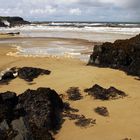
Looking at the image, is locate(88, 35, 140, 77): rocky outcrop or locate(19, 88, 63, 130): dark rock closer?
locate(19, 88, 63, 130): dark rock

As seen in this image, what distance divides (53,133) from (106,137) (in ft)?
4.08

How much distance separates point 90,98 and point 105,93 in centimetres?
55

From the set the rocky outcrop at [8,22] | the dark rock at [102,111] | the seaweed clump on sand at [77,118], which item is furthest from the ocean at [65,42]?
the rocky outcrop at [8,22]

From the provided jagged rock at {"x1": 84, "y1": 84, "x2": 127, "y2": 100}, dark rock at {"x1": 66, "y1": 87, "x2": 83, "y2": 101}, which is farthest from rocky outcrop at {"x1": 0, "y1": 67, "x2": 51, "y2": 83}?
jagged rock at {"x1": 84, "y1": 84, "x2": 127, "y2": 100}

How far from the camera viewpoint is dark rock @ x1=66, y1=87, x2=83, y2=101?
1060 centimetres

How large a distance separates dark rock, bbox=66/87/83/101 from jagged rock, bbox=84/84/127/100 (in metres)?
0.36

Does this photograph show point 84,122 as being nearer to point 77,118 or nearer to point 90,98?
point 77,118

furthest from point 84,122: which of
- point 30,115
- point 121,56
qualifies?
point 121,56

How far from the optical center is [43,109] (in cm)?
841

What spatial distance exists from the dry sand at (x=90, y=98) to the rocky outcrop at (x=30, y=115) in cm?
42

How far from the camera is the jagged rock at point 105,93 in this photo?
10578 mm

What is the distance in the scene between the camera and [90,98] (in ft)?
34.6

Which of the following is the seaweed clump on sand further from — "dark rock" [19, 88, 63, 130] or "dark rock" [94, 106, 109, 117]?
"dark rock" [94, 106, 109, 117]

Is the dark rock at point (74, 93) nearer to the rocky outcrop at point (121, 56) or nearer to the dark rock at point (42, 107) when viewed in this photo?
the dark rock at point (42, 107)
